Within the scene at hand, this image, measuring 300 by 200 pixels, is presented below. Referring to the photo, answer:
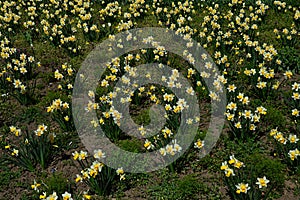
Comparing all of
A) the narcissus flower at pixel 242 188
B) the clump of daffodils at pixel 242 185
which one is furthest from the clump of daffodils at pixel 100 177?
the narcissus flower at pixel 242 188

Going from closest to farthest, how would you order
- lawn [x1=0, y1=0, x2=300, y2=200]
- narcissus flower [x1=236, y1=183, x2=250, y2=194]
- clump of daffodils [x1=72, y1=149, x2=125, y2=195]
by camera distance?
narcissus flower [x1=236, y1=183, x2=250, y2=194], clump of daffodils [x1=72, y1=149, x2=125, y2=195], lawn [x1=0, y1=0, x2=300, y2=200]

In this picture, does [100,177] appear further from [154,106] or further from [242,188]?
[154,106]

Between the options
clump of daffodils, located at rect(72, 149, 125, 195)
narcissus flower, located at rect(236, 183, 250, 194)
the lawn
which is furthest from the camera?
the lawn

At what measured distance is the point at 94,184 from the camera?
16.1 feet

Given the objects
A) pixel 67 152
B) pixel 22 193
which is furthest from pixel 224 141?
pixel 22 193

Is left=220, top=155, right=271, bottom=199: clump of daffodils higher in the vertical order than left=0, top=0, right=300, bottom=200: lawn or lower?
lower

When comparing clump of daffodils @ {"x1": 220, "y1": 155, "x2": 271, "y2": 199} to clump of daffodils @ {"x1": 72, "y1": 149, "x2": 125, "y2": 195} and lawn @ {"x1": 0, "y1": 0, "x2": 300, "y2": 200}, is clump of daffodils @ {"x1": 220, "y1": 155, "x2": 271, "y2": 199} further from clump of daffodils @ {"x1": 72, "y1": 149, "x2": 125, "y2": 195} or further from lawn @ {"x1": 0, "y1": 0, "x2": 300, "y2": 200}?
clump of daffodils @ {"x1": 72, "y1": 149, "x2": 125, "y2": 195}

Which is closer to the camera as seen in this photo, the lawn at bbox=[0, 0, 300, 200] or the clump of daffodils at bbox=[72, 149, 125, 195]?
the clump of daffodils at bbox=[72, 149, 125, 195]

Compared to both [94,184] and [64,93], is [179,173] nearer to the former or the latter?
[94,184]

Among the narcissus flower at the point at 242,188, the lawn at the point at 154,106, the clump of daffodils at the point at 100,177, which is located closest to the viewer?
the narcissus flower at the point at 242,188

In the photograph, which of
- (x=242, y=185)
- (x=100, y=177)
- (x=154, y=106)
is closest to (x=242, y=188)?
(x=242, y=185)

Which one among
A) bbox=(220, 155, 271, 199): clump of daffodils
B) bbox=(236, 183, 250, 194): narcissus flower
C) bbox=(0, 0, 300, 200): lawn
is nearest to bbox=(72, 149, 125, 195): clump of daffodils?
bbox=(0, 0, 300, 200): lawn

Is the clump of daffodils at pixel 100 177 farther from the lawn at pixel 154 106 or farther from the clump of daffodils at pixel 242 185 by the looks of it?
the clump of daffodils at pixel 242 185

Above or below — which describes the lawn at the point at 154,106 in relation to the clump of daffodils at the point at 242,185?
above
